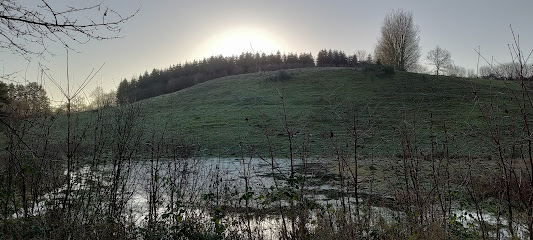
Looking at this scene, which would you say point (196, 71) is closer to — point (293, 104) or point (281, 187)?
point (293, 104)

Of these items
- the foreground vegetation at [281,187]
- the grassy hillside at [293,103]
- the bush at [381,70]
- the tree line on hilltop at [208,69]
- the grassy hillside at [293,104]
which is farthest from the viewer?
the tree line on hilltop at [208,69]

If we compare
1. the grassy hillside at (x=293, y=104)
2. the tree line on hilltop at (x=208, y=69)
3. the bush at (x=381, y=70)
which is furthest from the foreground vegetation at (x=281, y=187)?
the tree line on hilltop at (x=208, y=69)

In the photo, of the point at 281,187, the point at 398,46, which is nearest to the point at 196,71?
the point at 398,46

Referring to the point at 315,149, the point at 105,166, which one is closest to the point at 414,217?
the point at 105,166

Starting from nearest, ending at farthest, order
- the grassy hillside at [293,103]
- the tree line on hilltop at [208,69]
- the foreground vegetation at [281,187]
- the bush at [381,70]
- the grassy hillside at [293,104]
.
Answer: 1. the foreground vegetation at [281,187]
2. the grassy hillside at [293,104]
3. the grassy hillside at [293,103]
4. the bush at [381,70]
5. the tree line on hilltop at [208,69]

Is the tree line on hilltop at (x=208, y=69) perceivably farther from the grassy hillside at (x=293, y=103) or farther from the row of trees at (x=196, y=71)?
the grassy hillside at (x=293, y=103)

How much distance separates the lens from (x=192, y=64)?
83062 mm

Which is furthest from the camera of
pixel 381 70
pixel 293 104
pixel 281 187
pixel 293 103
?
pixel 381 70

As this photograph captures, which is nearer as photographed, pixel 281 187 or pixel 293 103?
pixel 281 187

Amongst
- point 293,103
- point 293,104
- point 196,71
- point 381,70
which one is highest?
point 196,71

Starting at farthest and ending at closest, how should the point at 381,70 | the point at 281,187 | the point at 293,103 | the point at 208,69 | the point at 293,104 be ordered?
the point at 208,69, the point at 381,70, the point at 293,103, the point at 293,104, the point at 281,187

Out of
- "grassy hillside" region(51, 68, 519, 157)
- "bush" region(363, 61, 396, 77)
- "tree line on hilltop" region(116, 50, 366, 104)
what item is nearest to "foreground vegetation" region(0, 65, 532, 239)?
"grassy hillside" region(51, 68, 519, 157)

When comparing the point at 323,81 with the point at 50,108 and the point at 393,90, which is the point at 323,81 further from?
the point at 50,108

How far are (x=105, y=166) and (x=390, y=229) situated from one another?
4.74 metres
